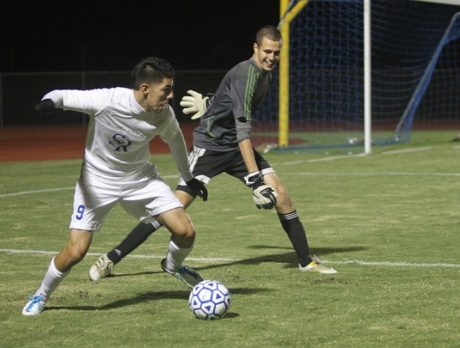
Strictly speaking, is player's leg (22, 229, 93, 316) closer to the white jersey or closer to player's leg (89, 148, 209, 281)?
the white jersey

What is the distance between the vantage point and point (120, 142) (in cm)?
717

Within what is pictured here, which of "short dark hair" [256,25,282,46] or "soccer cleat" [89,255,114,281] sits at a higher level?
"short dark hair" [256,25,282,46]

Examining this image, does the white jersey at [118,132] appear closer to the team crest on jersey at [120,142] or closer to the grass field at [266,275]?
the team crest on jersey at [120,142]

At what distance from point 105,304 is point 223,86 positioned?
2.37 m

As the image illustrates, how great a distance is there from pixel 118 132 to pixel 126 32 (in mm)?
35875

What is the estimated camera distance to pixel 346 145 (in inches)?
905

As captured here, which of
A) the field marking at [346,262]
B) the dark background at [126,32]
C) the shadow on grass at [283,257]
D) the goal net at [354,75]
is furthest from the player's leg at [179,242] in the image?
the dark background at [126,32]

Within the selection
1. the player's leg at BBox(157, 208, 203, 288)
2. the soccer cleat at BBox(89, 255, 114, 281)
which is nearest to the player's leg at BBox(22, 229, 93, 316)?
the player's leg at BBox(157, 208, 203, 288)

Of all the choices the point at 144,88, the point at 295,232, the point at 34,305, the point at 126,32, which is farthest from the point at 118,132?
the point at 126,32

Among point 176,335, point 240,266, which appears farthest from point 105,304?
point 240,266

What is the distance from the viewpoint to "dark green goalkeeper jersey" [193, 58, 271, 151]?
333 inches

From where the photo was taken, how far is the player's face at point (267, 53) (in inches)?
331

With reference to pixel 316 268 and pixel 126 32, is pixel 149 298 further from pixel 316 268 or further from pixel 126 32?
pixel 126 32

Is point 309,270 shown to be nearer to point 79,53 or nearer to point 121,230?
point 121,230
